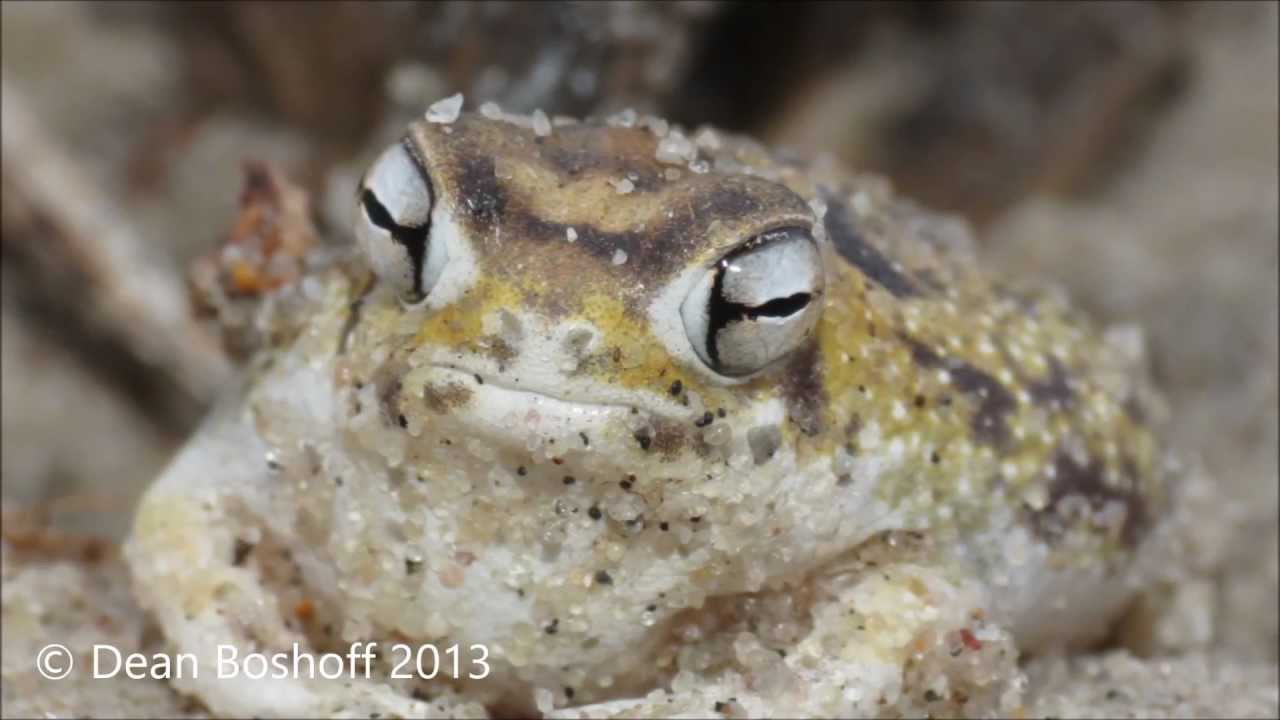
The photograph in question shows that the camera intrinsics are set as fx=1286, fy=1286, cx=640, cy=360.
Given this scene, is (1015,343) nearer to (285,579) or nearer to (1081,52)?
(285,579)

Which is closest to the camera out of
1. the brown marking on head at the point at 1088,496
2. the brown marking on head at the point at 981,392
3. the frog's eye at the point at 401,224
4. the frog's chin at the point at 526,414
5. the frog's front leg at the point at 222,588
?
the frog's chin at the point at 526,414

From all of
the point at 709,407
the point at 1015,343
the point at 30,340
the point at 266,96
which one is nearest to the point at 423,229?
the point at 709,407

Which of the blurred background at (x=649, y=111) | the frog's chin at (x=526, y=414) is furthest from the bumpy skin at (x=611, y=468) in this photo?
the blurred background at (x=649, y=111)

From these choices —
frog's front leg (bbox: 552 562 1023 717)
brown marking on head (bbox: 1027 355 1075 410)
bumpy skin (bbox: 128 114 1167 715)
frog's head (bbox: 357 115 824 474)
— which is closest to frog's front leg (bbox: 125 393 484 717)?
bumpy skin (bbox: 128 114 1167 715)

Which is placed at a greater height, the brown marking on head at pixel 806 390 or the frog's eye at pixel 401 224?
the frog's eye at pixel 401 224

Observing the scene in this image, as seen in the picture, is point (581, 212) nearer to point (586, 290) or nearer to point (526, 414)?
point (586, 290)

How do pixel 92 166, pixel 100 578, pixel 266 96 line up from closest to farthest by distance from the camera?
1. pixel 100 578
2. pixel 92 166
3. pixel 266 96

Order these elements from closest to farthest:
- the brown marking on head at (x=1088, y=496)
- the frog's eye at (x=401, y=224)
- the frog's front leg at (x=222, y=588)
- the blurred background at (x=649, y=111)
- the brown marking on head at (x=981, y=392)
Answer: the frog's eye at (x=401, y=224) → the frog's front leg at (x=222, y=588) → the brown marking on head at (x=981, y=392) → the brown marking on head at (x=1088, y=496) → the blurred background at (x=649, y=111)

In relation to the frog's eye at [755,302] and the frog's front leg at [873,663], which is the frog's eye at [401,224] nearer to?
the frog's eye at [755,302]

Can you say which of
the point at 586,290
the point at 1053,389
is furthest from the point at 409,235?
the point at 1053,389
